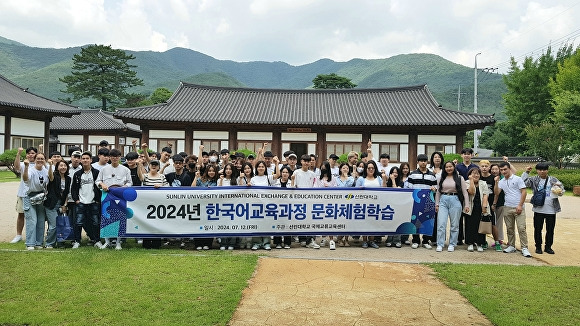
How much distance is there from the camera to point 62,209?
21.1 ft

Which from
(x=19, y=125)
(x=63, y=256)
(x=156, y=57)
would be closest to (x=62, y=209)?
(x=63, y=256)

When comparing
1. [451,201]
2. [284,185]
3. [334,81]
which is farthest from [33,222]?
[334,81]

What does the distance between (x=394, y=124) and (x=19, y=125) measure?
2640 centimetres

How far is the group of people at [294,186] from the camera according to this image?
21.0 feet

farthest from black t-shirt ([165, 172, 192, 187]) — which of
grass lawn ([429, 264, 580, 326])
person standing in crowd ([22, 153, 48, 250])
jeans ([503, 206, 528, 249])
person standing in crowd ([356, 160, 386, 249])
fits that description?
jeans ([503, 206, 528, 249])

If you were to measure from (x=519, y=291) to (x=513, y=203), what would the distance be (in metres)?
2.65

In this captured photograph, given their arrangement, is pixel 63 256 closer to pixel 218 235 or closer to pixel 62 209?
pixel 62 209

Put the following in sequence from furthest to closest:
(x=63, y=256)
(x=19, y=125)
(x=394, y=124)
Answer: (x=19, y=125) → (x=394, y=124) → (x=63, y=256)

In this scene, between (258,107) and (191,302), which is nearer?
(191,302)

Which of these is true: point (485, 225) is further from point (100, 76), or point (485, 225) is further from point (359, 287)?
point (100, 76)

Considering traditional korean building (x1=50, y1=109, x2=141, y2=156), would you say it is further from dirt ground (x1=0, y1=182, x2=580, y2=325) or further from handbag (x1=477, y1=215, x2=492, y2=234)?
handbag (x1=477, y1=215, x2=492, y2=234)

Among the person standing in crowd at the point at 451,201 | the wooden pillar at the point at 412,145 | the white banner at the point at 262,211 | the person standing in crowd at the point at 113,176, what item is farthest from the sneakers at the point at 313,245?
the wooden pillar at the point at 412,145

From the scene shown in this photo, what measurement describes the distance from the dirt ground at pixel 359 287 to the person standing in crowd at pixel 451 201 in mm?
330

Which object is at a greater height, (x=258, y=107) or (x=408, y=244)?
(x=258, y=107)
